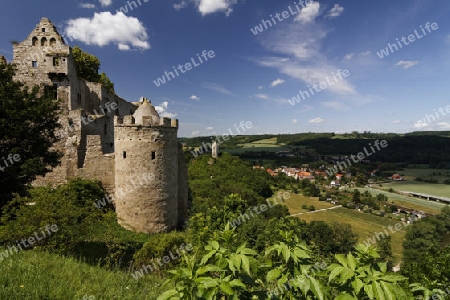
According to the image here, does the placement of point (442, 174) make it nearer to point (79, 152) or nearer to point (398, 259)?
point (398, 259)

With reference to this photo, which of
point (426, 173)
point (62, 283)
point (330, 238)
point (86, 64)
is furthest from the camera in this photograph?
point (426, 173)

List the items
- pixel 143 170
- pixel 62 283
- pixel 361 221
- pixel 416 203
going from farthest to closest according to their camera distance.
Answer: pixel 416 203 → pixel 361 221 → pixel 143 170 → pixel 62 283

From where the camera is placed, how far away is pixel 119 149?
58.2 ft

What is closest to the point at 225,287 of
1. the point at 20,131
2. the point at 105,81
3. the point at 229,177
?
the point at 20,131

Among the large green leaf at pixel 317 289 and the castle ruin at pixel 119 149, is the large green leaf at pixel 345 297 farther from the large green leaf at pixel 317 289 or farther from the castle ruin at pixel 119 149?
the castle ruin at pixel 119 149

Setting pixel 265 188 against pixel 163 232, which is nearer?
pixel 163 232

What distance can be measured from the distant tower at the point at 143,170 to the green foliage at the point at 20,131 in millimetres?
5399

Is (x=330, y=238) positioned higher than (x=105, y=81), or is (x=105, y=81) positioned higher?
(x=105, y=81)

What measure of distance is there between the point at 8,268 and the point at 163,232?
1285 centimetres

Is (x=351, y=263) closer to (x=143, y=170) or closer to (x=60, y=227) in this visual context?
(x=60, y=227)

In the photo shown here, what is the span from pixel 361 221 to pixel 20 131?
8898 cm

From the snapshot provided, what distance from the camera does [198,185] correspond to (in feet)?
234

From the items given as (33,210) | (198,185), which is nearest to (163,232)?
(33,210)

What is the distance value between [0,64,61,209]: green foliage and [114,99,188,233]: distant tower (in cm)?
540
